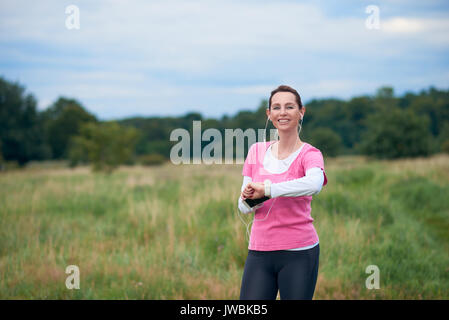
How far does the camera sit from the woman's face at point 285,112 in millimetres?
2182

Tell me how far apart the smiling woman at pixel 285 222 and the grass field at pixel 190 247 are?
6.20 ft

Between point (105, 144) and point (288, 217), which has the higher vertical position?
point (105, 144)

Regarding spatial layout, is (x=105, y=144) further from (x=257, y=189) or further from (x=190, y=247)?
(x=257, y=189)

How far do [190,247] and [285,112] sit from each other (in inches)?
138

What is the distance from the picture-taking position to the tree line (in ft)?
78.0

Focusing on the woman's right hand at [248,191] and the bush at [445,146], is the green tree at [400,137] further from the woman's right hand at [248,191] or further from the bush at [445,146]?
the woman's right hand at [248,191]

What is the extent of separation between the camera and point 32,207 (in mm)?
7727

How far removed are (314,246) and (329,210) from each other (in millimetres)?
4720

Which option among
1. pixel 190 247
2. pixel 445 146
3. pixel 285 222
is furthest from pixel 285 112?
pixel 445 146

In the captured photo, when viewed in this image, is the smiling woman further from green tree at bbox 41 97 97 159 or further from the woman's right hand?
green tree at bbox 41 97 97 159

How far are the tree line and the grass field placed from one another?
13943 mm

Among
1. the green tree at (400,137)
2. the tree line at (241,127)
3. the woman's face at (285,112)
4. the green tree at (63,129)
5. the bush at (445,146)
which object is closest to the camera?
the woman's face at (285,112)

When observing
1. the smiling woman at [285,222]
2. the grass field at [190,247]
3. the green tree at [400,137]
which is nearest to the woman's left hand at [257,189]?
the smiling woman at [285,222]

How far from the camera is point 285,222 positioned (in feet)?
6.93
